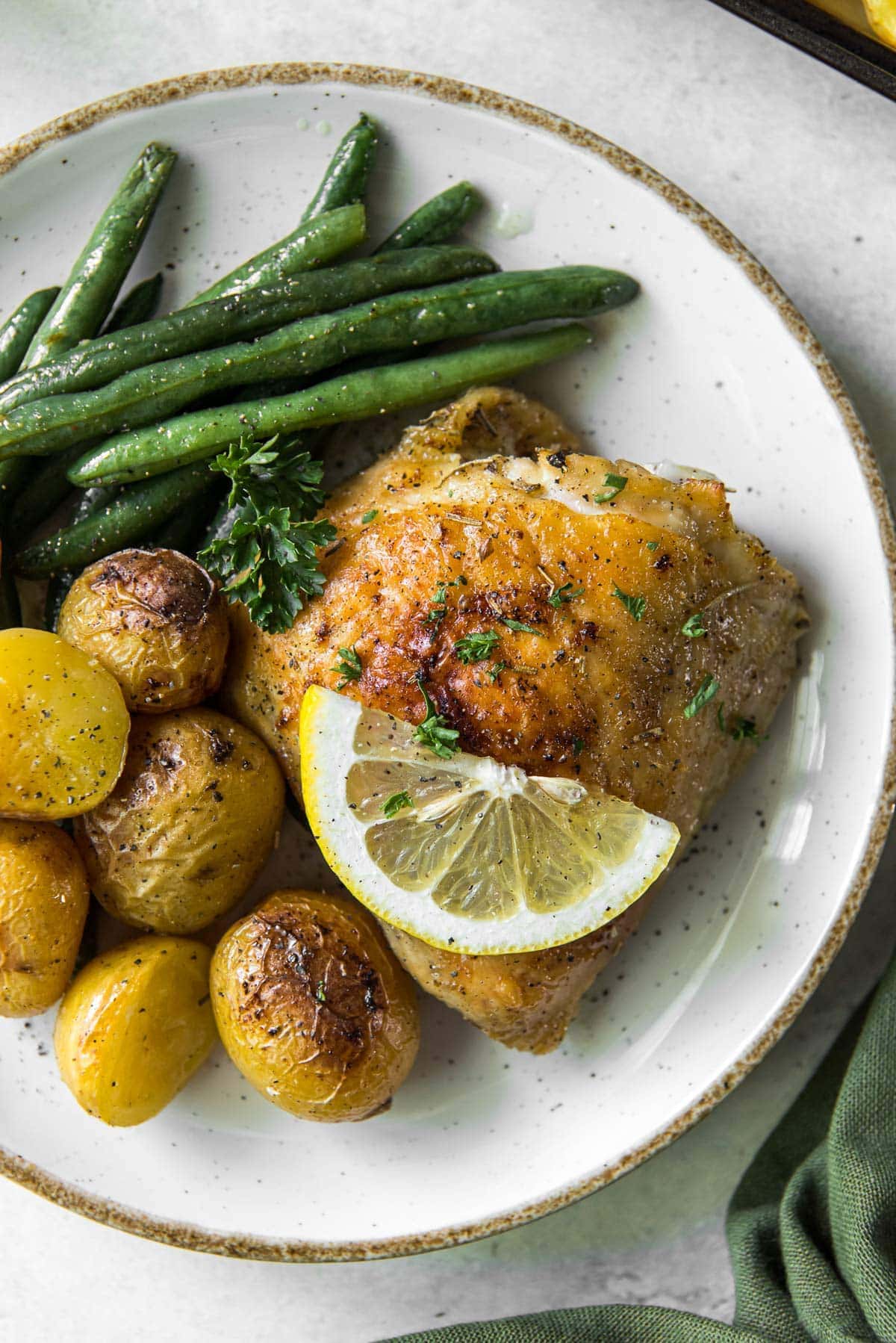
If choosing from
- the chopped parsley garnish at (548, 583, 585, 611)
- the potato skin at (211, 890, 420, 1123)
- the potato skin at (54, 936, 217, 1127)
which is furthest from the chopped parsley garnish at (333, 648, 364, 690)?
the potato skin at (54, 936, 217, 1127)

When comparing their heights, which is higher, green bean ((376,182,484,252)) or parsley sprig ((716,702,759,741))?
green bean ((376,182,484,252))

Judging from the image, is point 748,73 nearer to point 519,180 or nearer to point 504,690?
point 519,180

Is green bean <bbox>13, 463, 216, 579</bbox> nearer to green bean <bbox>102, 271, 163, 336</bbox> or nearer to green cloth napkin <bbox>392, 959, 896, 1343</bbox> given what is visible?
green bean <bbox>102, 271, 163, 336</bbox>

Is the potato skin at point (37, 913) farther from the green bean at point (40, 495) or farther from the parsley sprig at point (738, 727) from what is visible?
the parsley sprig at point (738, 727)

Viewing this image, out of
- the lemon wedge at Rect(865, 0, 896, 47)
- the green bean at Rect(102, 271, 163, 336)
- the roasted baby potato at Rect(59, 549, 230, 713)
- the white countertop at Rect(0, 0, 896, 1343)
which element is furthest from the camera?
the white countertop at Rect(0, 0, 896, 1343)

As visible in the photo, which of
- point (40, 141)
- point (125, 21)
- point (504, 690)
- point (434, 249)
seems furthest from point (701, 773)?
point (125, 21)

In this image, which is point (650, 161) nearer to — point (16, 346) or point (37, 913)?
point (16, 346)

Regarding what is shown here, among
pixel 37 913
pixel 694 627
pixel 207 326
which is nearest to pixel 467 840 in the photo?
pixel 694 627
